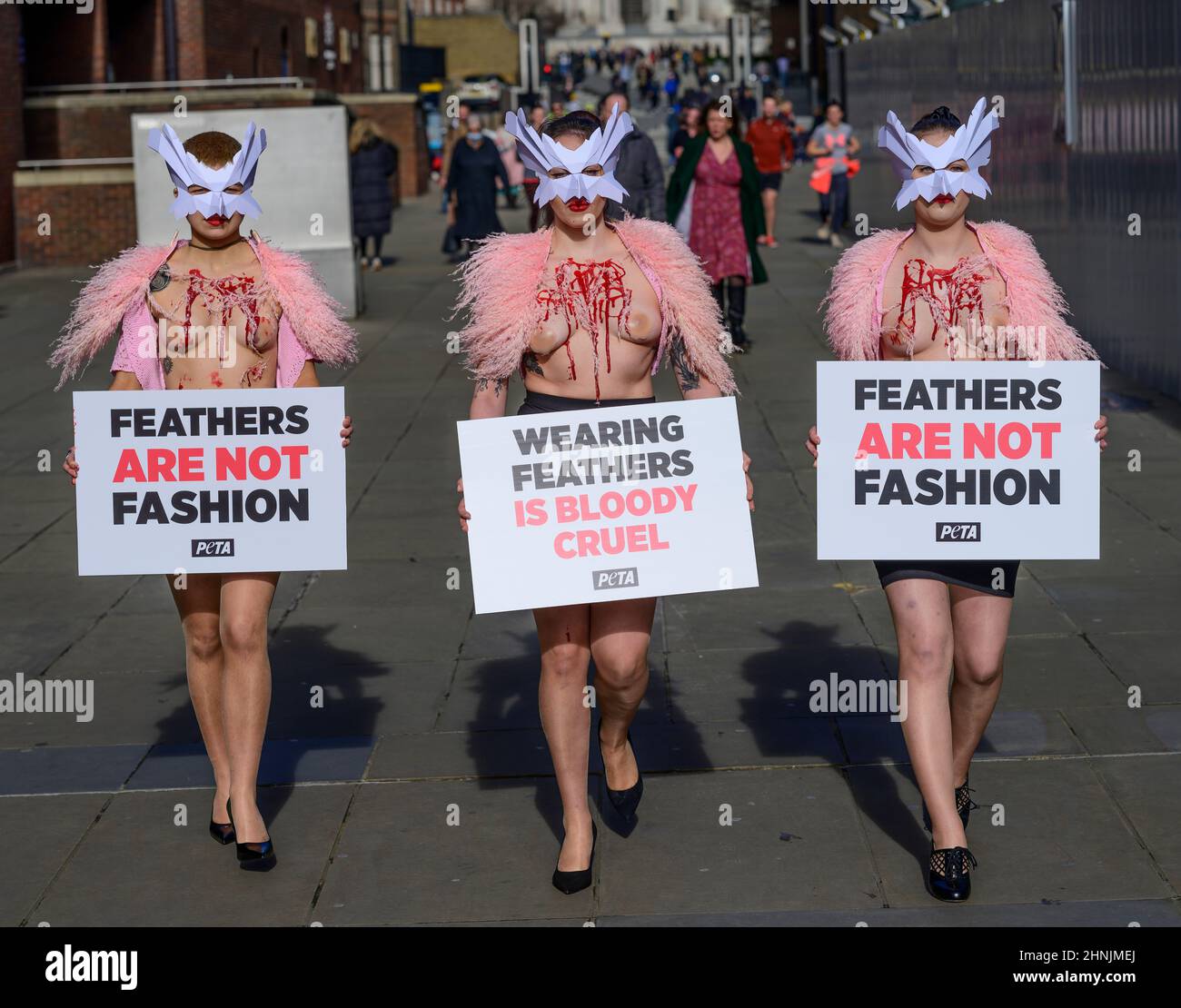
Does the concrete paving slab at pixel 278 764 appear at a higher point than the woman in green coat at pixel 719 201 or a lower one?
lower

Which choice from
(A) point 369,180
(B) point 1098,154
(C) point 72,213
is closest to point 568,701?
(B) point 1098,154

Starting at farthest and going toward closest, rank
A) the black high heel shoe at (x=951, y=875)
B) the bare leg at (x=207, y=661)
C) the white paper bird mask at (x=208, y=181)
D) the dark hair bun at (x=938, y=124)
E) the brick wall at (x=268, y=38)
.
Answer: the brick wall at (x=268, y=38) < the bare leg at (x=207, y=661) < the white paper bird mask at (x=208, y=181) < the dark hair bun at (x=938, y=124) < the black high heel shoe at (x=951, y=875)

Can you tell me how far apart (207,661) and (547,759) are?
4.14 ft

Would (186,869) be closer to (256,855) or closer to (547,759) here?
(256,855)

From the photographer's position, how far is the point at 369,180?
2141 cm

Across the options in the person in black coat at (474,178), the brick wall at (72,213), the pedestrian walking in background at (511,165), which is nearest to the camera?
the person in black coat at (474,178)

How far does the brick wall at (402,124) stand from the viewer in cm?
3775

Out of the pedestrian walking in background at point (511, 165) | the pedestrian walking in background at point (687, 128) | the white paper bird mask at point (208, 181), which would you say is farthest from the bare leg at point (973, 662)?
the pedestrian walking in background at point (511, 165)

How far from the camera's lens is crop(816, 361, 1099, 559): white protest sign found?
195 inches

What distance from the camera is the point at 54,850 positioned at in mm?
5367

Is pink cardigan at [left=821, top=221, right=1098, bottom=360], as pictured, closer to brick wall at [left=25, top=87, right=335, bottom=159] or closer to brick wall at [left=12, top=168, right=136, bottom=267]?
brick wall at [left=12, top=168, right=136, bottom=267]

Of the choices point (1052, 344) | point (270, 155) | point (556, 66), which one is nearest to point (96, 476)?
point (1052, 344)

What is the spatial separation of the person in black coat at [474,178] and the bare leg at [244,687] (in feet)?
51.8

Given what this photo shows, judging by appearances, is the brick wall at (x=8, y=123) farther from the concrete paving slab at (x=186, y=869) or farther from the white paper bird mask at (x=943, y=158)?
the white paper bird mask at (x=943, y=158)
